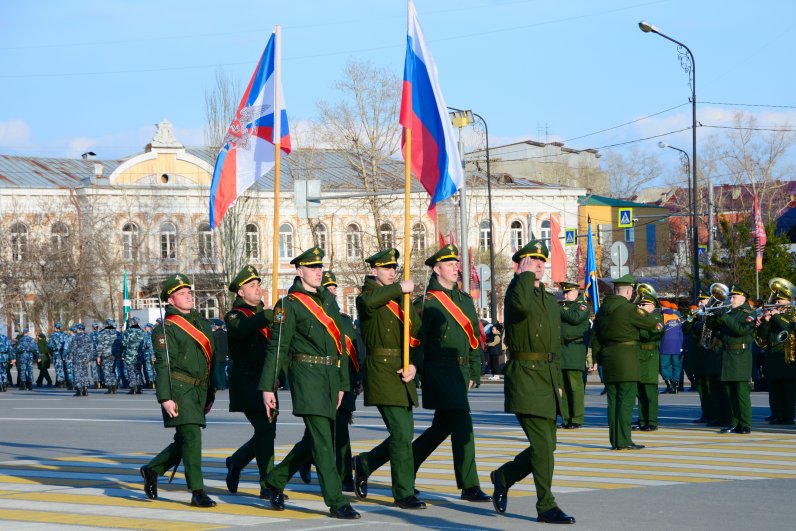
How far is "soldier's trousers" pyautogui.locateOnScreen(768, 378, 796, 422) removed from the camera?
56.7ft

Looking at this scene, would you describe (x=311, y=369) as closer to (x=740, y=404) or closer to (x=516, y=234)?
(x=740, y=404)

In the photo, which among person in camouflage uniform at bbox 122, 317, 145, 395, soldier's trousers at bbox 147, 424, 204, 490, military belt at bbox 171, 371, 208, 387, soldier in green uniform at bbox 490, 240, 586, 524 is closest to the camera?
soldier in green uniform at bbox 490, 240, 586, 524

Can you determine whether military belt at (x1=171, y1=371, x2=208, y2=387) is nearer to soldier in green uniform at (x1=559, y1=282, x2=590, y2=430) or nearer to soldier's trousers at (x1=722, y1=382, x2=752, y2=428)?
soldier in green uniform at (x1=559, y1=282, x2=590, y2=430)

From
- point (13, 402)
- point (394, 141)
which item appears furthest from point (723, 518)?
point (394, 141)

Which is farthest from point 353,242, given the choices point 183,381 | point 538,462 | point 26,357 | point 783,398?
point 538,462

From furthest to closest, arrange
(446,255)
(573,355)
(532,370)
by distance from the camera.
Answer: (573,355), (446,255), (532,370)

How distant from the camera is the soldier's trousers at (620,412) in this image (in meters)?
14.6

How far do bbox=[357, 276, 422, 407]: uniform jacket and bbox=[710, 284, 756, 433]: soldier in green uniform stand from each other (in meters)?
6.65

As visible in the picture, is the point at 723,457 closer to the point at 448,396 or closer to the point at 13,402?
the point at 448,396

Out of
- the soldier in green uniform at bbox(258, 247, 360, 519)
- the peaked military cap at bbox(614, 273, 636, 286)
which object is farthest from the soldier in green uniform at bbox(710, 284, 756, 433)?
the soldier in green uniform at bbox(258, 247, 360, 519)

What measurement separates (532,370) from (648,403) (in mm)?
7386

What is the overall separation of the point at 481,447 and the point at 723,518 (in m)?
5.76

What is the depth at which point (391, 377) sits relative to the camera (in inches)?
412

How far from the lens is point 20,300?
63375 millimetres
